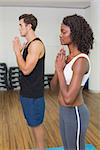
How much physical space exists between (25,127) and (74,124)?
90.3 inches

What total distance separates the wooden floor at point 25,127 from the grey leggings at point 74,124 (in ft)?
4.85

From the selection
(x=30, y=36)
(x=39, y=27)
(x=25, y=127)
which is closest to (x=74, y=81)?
(x=30, y=36)

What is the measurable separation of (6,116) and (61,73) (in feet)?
9.95

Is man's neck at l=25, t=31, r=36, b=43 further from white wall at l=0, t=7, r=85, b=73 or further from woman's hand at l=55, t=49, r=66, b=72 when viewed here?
white wall at l=0, t=7, r=85, b=73

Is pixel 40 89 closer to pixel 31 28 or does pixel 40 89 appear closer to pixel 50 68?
pixel 31 28

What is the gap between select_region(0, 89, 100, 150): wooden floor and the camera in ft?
10.2

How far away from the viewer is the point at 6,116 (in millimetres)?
4320

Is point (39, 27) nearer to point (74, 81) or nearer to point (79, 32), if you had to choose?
point (79, 32)

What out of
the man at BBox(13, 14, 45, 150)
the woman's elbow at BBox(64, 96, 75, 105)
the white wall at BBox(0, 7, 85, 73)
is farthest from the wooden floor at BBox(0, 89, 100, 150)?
the white wall at BBox(0, 7, 85, 73)

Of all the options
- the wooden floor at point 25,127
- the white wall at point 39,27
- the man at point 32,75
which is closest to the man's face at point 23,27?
the man at point 32,75

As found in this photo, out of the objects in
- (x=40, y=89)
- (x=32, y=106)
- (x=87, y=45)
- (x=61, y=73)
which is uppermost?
(x=87, y=45)

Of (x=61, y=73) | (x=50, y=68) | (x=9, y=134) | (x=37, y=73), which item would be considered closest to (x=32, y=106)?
(x=37, y=73)

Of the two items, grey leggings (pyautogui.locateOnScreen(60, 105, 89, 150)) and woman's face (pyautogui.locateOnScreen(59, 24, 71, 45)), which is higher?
woman's face (pyautogui.locateOnScreen(59, 24, 71, 45))

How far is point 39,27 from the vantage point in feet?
23.1
